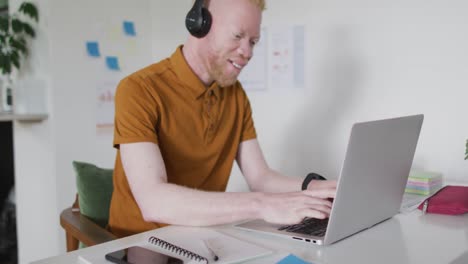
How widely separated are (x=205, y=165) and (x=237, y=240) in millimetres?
526

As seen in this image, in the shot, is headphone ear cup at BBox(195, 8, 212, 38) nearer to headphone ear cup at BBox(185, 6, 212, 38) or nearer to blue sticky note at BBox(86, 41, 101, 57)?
headphone ear cup at BBox(185, 6, 212, 38)

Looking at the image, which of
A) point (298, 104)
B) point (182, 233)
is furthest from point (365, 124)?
point (298, 104)

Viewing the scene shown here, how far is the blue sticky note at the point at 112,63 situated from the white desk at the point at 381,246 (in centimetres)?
182

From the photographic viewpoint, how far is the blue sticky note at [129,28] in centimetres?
273

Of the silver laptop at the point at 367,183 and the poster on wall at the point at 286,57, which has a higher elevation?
the poster on wall at the point at 286,57

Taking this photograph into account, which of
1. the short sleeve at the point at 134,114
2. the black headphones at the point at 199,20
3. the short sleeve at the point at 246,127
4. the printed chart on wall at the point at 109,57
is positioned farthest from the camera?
the printed chart on wall at the point at 109,57

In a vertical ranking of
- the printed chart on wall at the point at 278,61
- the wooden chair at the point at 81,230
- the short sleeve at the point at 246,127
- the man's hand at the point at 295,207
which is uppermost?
the printed chart on wall at the point at 278,61

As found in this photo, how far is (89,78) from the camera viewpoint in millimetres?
2549

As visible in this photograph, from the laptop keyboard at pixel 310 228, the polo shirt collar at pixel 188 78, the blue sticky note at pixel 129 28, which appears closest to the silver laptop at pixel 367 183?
the laptop keyboard at pixel 310 228

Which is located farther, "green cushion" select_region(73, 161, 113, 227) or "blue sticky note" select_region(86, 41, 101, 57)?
"blue sticky note" select_region(86, 41, 101, 57)

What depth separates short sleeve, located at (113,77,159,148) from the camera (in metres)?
1.17

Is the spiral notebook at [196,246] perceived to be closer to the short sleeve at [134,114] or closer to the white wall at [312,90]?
the short sleeve at [134,114]

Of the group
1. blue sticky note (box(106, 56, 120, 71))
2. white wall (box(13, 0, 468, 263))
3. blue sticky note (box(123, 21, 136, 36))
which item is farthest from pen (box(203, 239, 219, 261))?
blue sticky note (box(123, 21, 136, 36))

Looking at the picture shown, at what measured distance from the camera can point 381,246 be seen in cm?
→ 90
